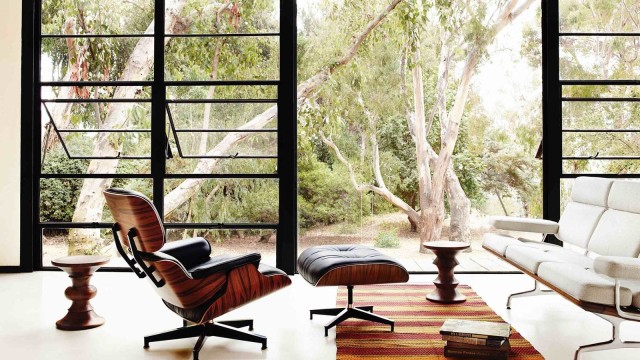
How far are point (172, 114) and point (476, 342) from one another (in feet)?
12.4

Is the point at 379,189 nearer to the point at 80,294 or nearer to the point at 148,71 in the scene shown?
the point at 148,71

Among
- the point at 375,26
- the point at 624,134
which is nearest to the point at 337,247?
the point at 375,26

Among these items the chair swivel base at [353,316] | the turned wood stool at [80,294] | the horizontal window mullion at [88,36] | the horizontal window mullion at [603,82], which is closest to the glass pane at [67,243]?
the horizontal window mullion at [88,36]

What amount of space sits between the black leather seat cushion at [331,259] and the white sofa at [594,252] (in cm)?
96

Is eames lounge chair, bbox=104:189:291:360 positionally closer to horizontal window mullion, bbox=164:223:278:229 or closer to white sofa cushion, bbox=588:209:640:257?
white sofa cushion, bbox=588:209:640:257

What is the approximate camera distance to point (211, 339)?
11.9 ft

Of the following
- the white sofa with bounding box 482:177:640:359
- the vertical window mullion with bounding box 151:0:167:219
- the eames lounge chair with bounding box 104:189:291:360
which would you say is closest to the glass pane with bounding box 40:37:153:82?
the vertical window mullion with bounding box 151:0:167:219

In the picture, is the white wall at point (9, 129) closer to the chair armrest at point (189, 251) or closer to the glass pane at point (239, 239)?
the glass pane at point (239, 239)

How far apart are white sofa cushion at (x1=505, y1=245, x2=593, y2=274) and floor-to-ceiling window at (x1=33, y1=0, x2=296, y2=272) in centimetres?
222

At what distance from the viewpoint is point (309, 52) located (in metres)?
6.01

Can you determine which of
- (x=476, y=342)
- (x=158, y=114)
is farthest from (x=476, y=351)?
(x=158, y=114)

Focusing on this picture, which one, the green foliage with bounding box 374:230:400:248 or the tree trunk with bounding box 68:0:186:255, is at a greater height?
the tree trunk with bounding box 68:0:186:255

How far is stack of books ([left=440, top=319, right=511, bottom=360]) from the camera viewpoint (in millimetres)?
3156

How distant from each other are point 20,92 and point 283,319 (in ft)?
11.8
